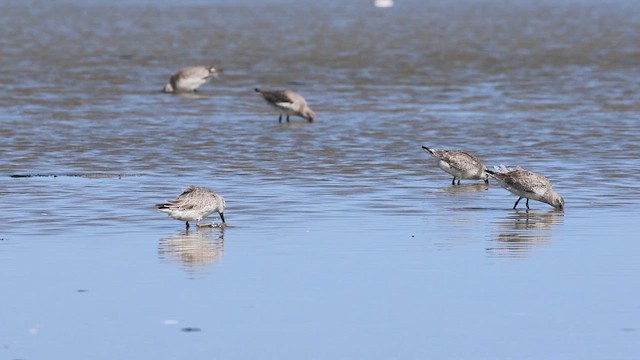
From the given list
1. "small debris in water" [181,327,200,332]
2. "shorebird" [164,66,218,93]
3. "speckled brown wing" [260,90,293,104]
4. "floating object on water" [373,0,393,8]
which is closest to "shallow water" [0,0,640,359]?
"small debris in water" [181,327,200,332]

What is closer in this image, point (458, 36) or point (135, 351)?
point (135, 351)

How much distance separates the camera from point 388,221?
49.1 ft

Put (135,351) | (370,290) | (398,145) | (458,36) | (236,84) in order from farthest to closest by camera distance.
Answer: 1. (458,36)
2. (236,84)
3. (398,145)
4. (370,290)
5. (135,351)

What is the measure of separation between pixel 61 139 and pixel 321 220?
9048 millimetres

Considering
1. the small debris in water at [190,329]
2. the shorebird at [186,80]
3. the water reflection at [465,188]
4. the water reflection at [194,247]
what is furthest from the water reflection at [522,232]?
the shorebird at [186,80]

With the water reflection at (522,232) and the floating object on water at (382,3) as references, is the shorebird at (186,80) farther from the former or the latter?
the floating object on water at (382,3)

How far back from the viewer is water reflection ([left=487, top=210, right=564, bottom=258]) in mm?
13156

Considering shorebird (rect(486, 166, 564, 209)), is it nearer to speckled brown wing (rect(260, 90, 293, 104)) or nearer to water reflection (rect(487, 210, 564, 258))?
water reflection (rect(487, 210, 564, 258))

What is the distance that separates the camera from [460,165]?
18.1 m

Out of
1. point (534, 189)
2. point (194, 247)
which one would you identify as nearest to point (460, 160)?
point (534, 189)

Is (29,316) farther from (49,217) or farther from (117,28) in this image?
(117,28)

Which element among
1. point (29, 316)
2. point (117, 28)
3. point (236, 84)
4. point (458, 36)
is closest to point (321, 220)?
point (29, 316)

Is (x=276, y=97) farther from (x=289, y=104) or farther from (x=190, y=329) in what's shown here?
(x=190, y=329)

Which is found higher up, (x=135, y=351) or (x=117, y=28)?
(x=117, y=28)
